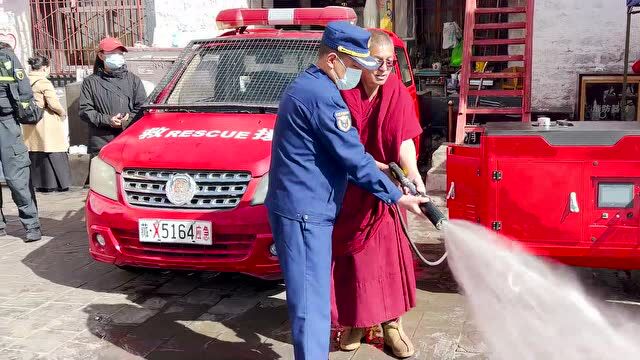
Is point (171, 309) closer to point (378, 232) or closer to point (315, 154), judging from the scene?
point (378, 232)

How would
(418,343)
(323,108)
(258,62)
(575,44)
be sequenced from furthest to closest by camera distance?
(575,44)
(258,62)
(418,343)
(323,108)

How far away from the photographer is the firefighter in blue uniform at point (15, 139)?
6690 mm

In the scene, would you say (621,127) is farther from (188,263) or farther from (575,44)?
(575,44)

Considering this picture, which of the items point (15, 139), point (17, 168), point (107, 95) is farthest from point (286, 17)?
point (17, 168)

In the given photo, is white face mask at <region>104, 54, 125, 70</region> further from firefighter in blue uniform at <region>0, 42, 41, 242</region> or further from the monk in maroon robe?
the monk in maroon robe

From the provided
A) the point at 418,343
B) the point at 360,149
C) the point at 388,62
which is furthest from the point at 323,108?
the point at 418,343

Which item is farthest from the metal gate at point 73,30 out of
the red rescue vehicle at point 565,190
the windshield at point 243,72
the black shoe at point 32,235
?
the red rescue vehicle at point 565,190

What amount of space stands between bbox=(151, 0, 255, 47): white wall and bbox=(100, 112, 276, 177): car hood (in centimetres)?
574

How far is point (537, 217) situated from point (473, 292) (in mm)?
974

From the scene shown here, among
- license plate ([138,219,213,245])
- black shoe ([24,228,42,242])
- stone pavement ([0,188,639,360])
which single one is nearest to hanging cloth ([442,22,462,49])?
stone pavement ([0,188,639,360])

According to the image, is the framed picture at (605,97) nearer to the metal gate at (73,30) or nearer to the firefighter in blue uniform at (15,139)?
the firefighter in blue uniform at (15,139)

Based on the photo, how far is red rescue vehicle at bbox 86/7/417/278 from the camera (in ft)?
15.4

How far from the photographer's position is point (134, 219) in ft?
15.9

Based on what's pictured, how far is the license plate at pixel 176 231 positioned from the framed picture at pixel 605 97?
6.65m
